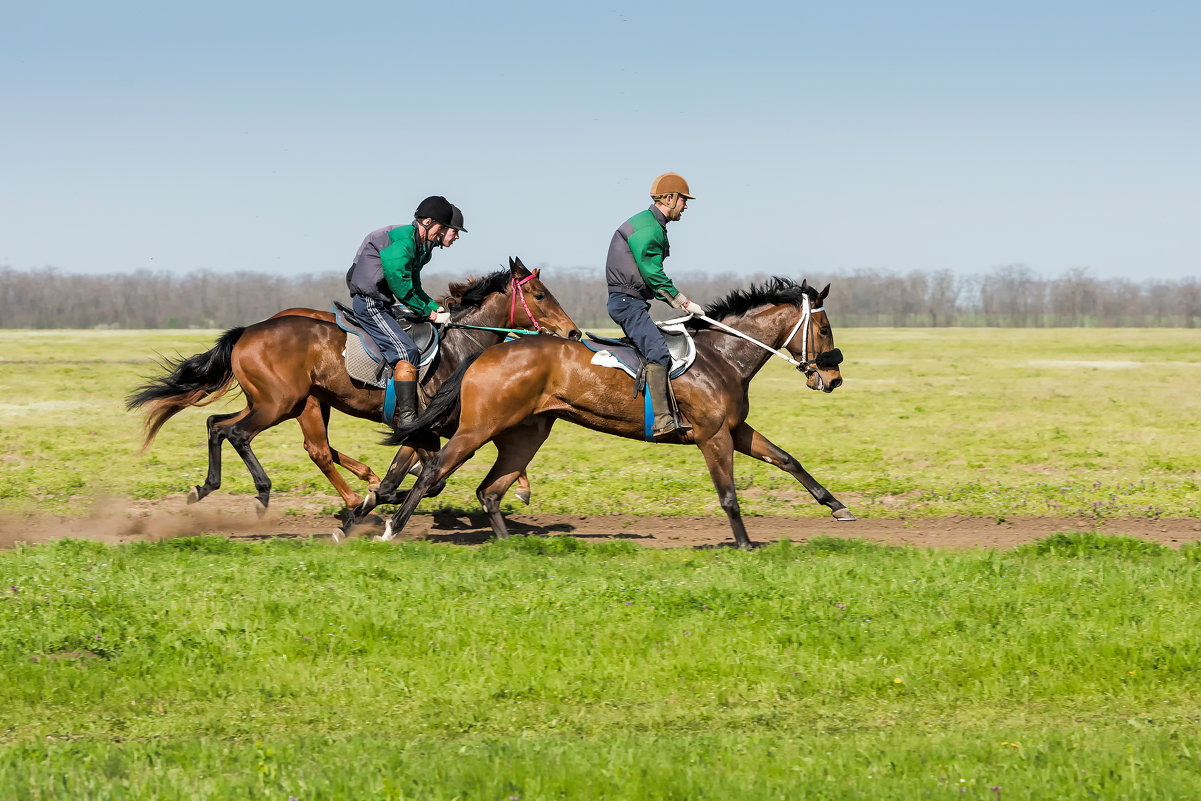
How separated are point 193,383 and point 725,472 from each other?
5708mm

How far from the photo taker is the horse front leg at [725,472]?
32.7 ft

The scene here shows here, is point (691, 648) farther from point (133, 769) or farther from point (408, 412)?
point (408, 412)

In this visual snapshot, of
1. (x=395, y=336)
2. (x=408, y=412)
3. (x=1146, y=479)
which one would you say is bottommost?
(x=1146, y=479)

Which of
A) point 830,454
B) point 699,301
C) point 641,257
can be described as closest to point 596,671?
point 641,257

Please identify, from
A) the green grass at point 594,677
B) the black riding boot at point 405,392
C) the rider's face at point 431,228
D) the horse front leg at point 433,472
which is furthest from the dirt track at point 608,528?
the rider's face at point 431,228

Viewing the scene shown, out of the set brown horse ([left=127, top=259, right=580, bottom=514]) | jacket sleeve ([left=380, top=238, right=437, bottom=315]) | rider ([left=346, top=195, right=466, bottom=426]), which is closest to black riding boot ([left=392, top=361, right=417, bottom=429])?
rider ([left=346, top=195, right=466, bottom=426])

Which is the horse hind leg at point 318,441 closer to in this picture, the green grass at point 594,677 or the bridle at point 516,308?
the bridle at point 516,308

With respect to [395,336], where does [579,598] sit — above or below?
below

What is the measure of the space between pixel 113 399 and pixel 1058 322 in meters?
98.9

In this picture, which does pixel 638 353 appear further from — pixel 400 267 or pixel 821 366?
pixel 400 267

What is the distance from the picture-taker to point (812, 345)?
1061cm

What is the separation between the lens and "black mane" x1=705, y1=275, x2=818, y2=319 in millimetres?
10641

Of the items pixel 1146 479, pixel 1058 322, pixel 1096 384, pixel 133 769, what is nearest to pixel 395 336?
pixel 133 769

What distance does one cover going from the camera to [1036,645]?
7.02 metres
